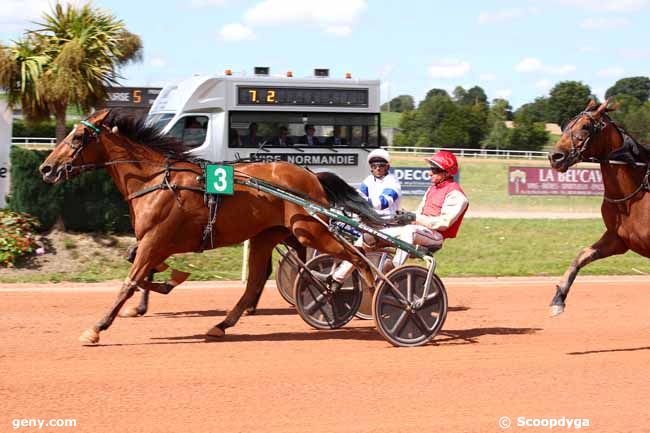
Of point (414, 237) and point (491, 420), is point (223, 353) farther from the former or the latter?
point (491, 420)

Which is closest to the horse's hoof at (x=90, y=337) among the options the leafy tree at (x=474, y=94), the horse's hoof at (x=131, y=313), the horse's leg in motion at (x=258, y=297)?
the horse's leg in motion at (x=258, y=297)

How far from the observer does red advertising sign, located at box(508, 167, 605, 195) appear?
86.6ft

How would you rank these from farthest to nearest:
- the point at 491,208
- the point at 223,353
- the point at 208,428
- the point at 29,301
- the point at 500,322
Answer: the point at 491,208, the point at 29,301, the point at 500,322, the point at 223,353, the point at 208,428

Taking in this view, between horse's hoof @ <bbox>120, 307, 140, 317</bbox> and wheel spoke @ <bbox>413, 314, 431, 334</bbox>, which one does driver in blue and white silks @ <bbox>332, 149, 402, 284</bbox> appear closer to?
wheel spoke @ <bbox>413, 314, 431, 334</bbox>

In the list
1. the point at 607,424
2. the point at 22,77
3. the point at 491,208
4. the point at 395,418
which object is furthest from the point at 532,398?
the point at 491,208

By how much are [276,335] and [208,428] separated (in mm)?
3460

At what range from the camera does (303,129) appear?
22.0m

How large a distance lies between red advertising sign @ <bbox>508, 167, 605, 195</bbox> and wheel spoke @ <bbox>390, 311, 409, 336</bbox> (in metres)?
19.0

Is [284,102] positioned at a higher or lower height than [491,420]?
higher

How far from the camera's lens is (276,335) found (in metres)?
8.71

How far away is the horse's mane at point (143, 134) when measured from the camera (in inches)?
330

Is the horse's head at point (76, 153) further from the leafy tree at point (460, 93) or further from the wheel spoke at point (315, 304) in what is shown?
the leafy tree at point (460, 93)

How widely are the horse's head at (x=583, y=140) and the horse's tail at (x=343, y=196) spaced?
1805 millimetres

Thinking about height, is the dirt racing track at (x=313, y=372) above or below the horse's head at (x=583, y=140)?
below
